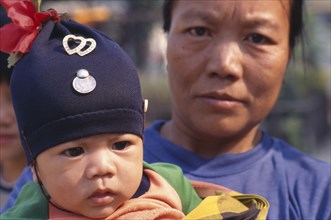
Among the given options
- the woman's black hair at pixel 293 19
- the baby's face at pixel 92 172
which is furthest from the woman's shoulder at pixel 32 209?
the woman's black hair at pixel 293 19

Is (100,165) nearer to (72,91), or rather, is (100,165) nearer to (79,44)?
(72,91)

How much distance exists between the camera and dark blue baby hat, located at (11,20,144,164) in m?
2.22

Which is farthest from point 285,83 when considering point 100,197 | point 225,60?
point 100,197

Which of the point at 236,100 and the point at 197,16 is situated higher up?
the point at 197,16

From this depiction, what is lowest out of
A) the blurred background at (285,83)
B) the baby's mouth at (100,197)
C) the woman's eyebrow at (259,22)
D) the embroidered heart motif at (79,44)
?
the blurred background at (285,83)

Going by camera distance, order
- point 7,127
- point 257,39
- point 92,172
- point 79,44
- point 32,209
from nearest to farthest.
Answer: point 92,172
point 79,44
point 32,209
point 257,39
point 7,127

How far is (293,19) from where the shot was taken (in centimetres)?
316

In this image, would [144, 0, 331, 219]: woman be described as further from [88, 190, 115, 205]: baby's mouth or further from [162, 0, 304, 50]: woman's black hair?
[88, 190, 115, 205]: baby's mouth

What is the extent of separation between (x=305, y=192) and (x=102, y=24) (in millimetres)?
6907

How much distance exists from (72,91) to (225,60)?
0.82 m

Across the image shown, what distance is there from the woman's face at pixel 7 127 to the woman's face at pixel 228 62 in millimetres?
1077

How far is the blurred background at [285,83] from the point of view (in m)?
8.54

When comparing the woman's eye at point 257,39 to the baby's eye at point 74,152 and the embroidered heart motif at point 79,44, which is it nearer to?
the embroidered heart motif at point 79,44

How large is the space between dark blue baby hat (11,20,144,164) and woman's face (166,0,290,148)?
62 centimetres
